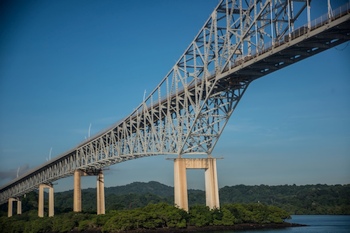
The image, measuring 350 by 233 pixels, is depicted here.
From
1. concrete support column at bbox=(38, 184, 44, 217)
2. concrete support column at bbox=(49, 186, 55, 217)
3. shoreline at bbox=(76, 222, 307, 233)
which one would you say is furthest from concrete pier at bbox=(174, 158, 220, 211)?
concrete support column at bbox=(38, 184, 44, 217)

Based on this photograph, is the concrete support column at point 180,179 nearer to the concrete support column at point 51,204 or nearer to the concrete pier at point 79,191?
the concrete pier at point 79,191

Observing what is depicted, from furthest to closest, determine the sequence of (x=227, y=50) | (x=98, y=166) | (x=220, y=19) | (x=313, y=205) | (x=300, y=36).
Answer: (x=313, y=205) < (x=98, y=166) < (x=220, y=19) < (x=227, y=50) < (x=300, y=36)

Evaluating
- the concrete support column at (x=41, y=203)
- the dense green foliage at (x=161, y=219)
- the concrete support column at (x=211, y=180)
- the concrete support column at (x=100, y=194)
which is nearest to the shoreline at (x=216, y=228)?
the dense green foliage at (x=161, y=219)

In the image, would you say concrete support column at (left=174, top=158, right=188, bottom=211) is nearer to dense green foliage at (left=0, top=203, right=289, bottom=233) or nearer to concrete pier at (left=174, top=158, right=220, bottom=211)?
concrete pier at (left=174, top=158, right=220, bottom=211)

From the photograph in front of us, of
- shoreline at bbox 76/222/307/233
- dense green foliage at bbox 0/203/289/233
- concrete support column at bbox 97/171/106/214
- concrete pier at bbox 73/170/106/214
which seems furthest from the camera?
concrete support column at bbox 97/171/106/214

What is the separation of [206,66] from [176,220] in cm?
2023

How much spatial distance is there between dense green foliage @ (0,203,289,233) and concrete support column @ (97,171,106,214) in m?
13.0

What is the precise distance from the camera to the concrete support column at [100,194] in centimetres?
9244

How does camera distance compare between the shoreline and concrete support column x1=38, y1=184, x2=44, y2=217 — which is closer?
the shoreline

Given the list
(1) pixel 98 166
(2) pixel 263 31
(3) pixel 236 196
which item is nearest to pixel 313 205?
(3) pixel 236 196

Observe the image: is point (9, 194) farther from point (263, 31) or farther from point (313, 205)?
point (263, 31)

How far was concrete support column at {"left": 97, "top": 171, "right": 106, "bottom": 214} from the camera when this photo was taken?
92.4 metres

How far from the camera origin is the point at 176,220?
2395 inches

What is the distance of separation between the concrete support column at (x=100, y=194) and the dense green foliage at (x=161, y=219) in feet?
42.7
